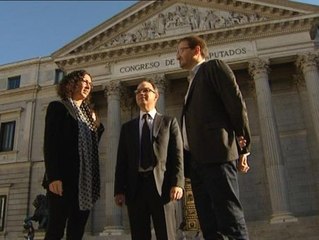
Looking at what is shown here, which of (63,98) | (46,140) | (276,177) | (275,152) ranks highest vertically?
(275,152)

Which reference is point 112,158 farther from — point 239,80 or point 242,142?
point 242,142

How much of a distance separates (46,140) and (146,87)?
1428 millimetres

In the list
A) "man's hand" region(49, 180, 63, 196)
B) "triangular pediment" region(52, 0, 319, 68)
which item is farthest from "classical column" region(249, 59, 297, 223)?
"man's hand" region(49, 180, 63, 196)

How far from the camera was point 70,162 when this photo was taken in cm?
461

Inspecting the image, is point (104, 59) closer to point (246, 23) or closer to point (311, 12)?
point (246, 23)

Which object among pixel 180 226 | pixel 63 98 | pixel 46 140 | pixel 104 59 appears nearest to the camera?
pixel 46 140

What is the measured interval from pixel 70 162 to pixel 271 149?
1545cm

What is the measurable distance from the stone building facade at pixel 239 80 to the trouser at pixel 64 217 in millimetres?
14190

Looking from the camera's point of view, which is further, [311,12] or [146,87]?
[311,12]

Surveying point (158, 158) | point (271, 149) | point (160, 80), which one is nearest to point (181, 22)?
point (160, 80)

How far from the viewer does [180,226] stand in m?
17.6

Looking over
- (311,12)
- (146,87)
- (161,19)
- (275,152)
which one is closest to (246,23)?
(311,12)

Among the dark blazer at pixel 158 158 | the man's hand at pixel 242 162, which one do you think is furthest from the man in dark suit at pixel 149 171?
the man's hand at pixel 242 162

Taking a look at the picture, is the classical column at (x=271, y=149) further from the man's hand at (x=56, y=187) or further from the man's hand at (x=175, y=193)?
the man's hand at (x=56, y=187)
